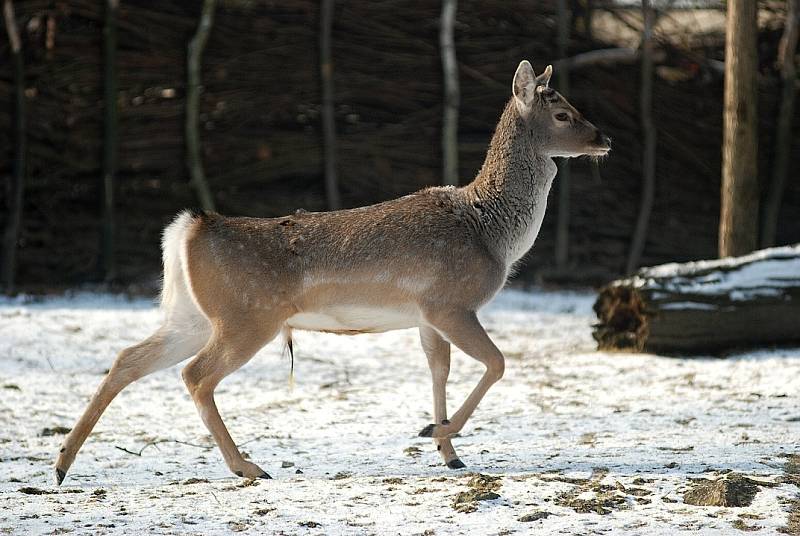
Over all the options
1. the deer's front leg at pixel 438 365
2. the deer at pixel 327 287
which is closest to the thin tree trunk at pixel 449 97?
the deer at pixel 327 287

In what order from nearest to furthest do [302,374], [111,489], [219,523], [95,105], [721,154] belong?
[219,523] → [111,489] → [302,374] → [95,105] → [721,154]

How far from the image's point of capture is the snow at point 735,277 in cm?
768

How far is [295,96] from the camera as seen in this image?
11305 mm

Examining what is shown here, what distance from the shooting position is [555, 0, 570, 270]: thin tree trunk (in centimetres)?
1176

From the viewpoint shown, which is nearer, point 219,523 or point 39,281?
point 219,523

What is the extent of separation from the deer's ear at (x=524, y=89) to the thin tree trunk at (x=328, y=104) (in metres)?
5.37

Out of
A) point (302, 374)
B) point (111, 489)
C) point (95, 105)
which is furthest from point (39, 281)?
point (111, 489)

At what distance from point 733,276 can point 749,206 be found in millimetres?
1650

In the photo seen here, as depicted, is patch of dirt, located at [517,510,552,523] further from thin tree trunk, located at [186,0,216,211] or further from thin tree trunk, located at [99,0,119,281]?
thin tree trunk, located at [99,0,119,281]

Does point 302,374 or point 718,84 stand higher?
point 718,84

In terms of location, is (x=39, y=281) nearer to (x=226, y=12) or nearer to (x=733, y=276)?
(x=226, y=12)

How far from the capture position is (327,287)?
5.47m

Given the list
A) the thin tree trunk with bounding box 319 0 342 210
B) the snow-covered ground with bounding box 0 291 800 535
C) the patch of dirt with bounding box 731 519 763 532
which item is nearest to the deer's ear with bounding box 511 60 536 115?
the snow-covered ground with bounding box 0 291 800 535

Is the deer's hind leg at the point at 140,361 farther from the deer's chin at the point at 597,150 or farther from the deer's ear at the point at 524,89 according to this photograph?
the deer's chin at the point at 597,150
